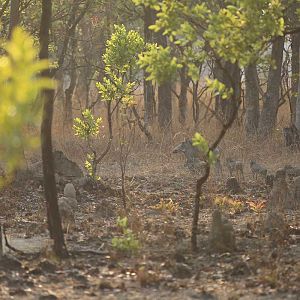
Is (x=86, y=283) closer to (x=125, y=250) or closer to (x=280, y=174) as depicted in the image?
(x=125, y=250)

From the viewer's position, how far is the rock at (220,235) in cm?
901

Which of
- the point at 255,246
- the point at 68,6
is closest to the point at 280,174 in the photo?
the point at 255,246

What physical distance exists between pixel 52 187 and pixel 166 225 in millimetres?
2384

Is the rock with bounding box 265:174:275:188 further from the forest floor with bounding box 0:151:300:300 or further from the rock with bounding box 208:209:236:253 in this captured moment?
the rock with bounding box 208:209:236:253

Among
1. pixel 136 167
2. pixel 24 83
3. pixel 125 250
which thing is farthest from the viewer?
pixel 136 167

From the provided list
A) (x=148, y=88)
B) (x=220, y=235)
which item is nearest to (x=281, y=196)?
(x=220, y=235)

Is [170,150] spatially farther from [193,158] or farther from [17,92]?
[17,92]

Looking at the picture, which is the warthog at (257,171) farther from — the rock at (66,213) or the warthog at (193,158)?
the rock at (66,213)

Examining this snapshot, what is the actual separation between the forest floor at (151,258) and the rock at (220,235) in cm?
9

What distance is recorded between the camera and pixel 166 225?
1066 centimetres

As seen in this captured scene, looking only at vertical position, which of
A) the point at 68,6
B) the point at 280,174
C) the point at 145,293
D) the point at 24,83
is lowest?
the point at 145,293

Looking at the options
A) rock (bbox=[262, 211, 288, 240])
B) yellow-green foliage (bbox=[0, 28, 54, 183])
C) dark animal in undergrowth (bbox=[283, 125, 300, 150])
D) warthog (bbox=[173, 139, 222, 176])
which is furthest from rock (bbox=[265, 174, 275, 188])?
yellow-green foliage (bbox=[0, 28, 54, 183])

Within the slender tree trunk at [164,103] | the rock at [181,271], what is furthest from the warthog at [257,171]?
the slender tree trunk at [164,103]

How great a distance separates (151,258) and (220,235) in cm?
83
